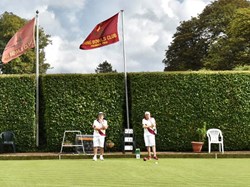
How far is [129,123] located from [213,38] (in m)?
26.8

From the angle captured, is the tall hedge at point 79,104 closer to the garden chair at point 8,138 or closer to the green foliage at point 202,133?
the garden chair at point 8,138

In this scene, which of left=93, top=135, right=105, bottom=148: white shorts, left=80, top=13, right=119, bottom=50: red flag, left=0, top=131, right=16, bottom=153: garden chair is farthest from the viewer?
left=80, top=13, right=119, bottom=50: red flag

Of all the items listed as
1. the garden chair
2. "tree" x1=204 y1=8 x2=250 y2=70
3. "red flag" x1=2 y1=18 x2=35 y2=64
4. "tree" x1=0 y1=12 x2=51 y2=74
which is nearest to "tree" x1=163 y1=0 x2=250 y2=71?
"tree" x1=204 y1=8 x2=250 y2=70

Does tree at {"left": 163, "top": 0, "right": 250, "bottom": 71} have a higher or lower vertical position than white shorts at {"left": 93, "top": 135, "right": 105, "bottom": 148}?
higher

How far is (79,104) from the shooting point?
15195 millimetres

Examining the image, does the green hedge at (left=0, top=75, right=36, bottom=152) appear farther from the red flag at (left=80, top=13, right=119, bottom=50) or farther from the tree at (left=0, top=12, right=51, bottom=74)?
the tree at (left=0, top=12, right=51, bottom=74)

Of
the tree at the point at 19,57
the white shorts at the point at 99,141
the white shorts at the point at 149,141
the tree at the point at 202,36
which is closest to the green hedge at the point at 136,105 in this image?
the white shorts at the point at 99,141

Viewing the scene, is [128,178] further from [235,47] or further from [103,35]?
[235,47]

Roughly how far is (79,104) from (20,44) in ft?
9.93

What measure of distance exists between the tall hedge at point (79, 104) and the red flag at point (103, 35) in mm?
1096

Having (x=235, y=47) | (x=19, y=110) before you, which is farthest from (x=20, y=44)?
(x=235, y=47)

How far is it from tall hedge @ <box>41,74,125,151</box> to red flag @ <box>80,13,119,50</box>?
1.10 metres

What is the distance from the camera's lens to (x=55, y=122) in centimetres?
1512

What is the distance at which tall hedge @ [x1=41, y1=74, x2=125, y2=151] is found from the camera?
1514 centimetres
